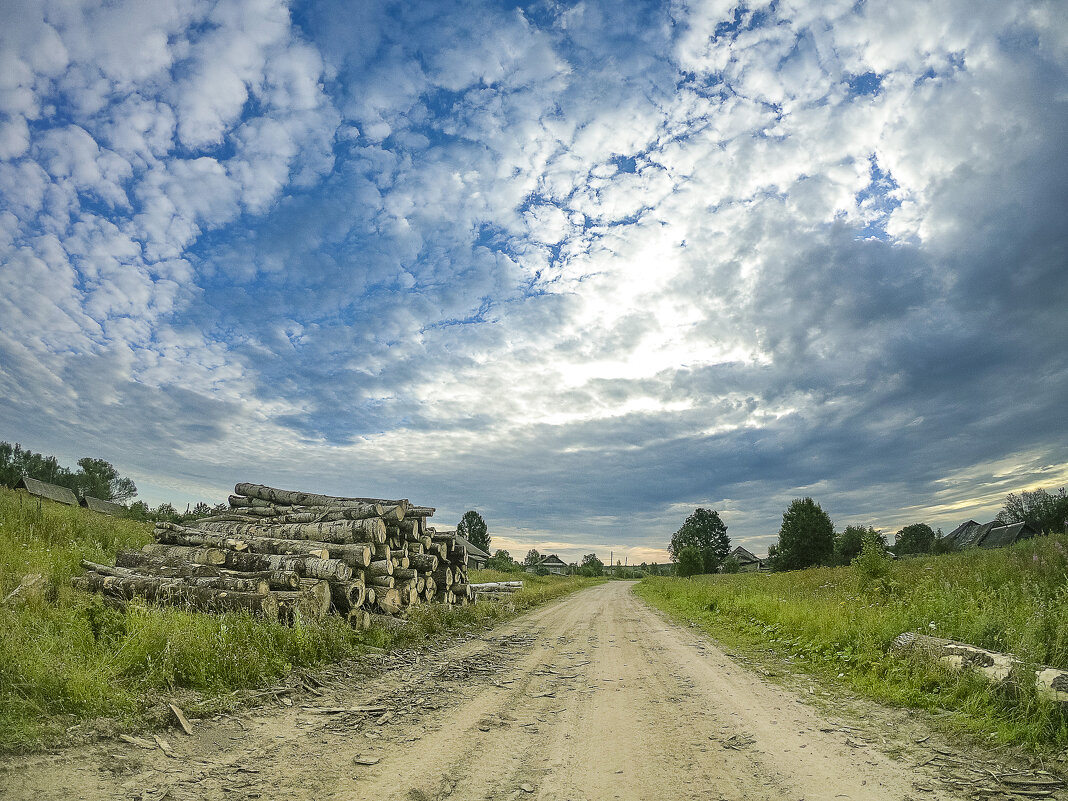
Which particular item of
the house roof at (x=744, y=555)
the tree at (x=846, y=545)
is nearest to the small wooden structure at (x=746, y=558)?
the house roof at (x=744, y=555)

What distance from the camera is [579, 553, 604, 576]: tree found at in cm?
11465

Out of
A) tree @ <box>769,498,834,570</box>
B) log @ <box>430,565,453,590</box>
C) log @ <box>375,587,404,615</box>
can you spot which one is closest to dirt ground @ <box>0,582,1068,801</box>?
log @ <box>375,587,404,615</box>

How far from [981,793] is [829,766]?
1021 millimetres

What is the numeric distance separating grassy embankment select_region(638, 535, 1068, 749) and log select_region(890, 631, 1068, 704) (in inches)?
4.9

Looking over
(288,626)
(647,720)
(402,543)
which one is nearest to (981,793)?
(647,720)

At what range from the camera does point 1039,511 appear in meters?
46.9

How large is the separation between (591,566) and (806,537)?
62.5m

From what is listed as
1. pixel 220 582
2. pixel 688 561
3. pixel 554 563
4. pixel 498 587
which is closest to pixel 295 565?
pixel 220 582

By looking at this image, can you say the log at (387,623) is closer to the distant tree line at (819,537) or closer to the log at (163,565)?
the log at (163,565)

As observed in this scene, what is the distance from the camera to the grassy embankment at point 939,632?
538 centimetres

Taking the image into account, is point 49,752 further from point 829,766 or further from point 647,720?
point 829,766

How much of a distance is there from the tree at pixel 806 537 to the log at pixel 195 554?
6451 centimetres

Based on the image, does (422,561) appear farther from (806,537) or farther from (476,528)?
(476,528)

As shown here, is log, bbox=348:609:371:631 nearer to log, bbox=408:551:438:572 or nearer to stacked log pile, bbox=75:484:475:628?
stacked log pile, bbox=75:484:475:628
